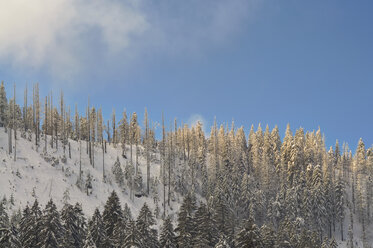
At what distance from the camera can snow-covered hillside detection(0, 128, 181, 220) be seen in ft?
193

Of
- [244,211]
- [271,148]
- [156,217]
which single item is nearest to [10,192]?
[156,217]

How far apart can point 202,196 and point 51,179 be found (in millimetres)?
39802

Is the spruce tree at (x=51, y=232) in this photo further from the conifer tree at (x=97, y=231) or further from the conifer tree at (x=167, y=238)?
the conifer tree at (x=167, y=238)

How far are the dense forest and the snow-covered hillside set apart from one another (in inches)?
54.0

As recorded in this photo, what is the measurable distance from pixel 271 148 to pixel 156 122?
43145 millimetres

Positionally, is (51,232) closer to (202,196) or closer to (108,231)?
(108,231)

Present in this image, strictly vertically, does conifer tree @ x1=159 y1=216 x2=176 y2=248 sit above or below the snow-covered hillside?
below

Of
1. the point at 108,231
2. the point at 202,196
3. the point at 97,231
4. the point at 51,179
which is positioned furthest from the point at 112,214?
the point at 202,196

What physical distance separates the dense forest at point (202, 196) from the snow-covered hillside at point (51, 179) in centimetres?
137

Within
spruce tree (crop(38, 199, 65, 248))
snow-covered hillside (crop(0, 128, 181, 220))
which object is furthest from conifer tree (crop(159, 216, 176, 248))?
snow-covered hillside (crop(0, 128, 181, 220))

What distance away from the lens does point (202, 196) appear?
91438 mm

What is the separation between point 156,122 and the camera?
9394 centimetres

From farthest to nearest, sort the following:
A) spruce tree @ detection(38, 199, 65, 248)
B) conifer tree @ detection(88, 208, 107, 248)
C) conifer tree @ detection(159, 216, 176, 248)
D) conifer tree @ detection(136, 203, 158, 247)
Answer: conifer tree @ detection(159, 216, 176, 248), conifer tree @ detection(136, 203, 158, 247), conifer tree @ detection(88, 208, 107, 248), spruce tree @ detection(38, 199, 65, 248)

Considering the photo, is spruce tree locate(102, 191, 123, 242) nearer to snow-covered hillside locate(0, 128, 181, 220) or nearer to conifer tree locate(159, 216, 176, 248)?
conifer tree locate(159, 216, 176, 248)
